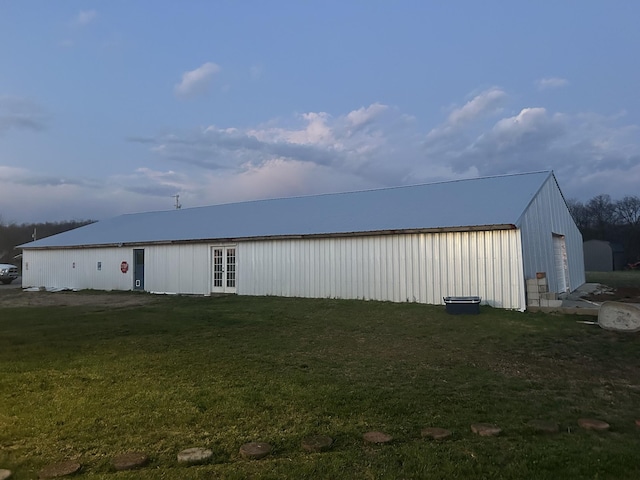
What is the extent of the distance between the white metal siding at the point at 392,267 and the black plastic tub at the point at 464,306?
1.42 m

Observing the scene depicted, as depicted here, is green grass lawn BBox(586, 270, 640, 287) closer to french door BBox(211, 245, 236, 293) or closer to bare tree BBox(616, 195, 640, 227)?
french door BBox(211, 245, 236, 293)

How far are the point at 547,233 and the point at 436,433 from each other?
13896 millimetres

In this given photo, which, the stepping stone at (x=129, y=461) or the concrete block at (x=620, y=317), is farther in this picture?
the concrete block at (x=620, y=317)

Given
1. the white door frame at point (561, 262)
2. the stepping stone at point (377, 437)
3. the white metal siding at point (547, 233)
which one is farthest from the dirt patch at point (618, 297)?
the stepping stone at point (377, 437)

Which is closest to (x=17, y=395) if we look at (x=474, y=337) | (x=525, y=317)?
(x=474, y=337)

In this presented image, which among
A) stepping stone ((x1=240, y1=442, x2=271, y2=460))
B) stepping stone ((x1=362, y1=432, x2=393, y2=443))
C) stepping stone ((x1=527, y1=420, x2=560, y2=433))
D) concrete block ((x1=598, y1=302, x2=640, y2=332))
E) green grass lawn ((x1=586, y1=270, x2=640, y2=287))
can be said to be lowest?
stepping stone ((x1=527, y1=420, x2=560, y2=433))

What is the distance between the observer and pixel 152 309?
1366cm

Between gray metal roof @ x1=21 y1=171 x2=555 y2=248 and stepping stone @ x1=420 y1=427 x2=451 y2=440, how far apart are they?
933cm

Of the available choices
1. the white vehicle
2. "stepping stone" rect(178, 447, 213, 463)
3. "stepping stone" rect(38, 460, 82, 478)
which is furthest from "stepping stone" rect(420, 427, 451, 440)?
the white vehicle

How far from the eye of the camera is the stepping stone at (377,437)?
4.02m

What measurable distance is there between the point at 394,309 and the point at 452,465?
361 inches

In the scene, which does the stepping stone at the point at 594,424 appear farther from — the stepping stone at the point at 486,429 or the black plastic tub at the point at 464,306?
the black plastic tub at the point at 464,306

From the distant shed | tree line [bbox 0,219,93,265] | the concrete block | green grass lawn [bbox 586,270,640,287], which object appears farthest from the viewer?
tree line [bbox 0,219,93,265]

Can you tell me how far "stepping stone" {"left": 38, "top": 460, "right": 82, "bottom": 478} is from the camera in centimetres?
345
